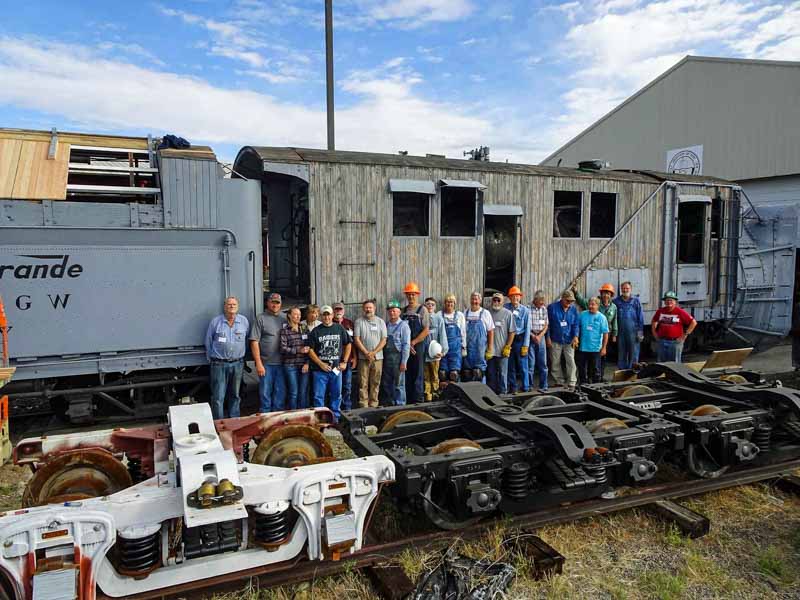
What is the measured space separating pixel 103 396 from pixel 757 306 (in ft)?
43.0

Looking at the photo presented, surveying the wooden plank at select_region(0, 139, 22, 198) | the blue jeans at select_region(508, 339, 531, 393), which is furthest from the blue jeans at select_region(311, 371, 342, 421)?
the wooden plank at select_region(0, 139, 22, 198)

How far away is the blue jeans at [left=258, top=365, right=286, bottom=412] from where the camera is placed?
24.8 ft

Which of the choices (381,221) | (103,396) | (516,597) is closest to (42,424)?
(103,396)

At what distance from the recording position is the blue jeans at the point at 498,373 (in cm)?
887

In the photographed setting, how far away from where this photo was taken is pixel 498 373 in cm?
893

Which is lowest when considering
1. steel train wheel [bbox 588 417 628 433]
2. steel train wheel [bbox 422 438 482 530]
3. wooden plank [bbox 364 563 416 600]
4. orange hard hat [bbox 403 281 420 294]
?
wooden plank [bbox 364 563 416 600]

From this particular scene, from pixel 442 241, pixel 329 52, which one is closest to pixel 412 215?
pixel 442 241

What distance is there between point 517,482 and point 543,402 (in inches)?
60.1

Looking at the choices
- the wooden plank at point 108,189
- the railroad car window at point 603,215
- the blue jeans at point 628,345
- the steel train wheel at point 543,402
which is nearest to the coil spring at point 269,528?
the steel train wheel at point 543,402

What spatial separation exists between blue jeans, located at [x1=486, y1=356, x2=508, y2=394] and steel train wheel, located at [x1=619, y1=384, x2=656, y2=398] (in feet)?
8.80

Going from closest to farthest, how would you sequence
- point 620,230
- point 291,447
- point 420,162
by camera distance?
point 291,447
point 420,162
point 620,230

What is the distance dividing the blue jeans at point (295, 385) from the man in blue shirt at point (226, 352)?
619 mm

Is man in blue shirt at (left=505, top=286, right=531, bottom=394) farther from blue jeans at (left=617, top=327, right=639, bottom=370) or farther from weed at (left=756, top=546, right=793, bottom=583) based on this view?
weed at (left=756, top=546, right=793, bottom=583)

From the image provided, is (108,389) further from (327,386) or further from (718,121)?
(718,121)
